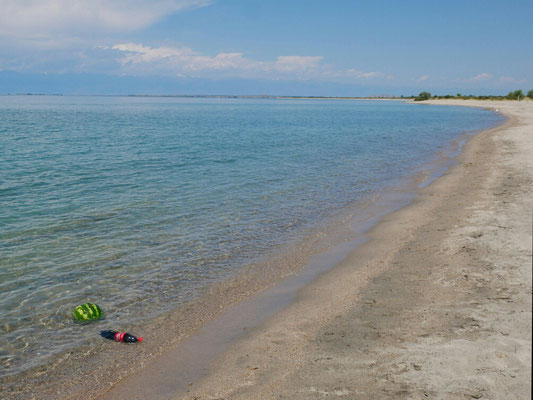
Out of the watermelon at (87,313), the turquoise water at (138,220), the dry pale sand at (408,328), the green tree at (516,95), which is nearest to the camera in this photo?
the dry pale sand at (408,328)

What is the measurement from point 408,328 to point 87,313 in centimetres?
682

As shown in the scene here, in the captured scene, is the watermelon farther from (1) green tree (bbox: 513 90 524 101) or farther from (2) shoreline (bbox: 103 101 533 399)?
(1) green tree (bbox: 513 90 524 101)

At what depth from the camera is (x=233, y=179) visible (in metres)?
25.1

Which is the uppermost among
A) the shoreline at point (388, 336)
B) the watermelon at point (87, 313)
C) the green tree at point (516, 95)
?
the green tree at point (516, 95)

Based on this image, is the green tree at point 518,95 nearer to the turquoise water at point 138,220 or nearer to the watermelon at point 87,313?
the turquoise water at point 138,220

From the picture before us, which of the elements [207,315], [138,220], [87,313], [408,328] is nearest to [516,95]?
[138,220]

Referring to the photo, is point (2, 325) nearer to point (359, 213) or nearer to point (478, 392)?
point (478, 392)

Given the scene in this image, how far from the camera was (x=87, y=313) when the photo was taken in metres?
9.09

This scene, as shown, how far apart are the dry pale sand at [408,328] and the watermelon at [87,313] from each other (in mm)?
3365

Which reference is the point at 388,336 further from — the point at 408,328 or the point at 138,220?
the point at 138,220

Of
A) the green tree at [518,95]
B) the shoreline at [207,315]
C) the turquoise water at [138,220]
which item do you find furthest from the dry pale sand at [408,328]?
the green tree at [518,95]

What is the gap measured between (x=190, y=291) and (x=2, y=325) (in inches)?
164

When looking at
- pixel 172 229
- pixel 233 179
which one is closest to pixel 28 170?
pixel 233 179

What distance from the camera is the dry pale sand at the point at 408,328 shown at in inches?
241
